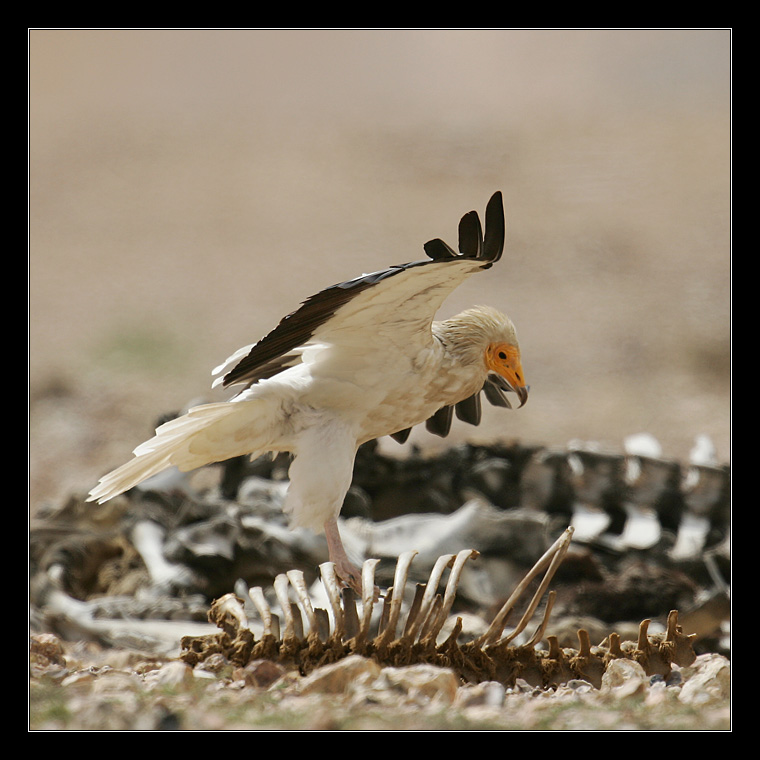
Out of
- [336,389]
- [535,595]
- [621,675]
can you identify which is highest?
[336,389]

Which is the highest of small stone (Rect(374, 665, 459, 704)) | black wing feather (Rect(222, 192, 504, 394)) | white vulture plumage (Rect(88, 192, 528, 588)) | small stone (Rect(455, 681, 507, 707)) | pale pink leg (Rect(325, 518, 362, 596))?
black wing feather (Rect(222, 192, 504, 394))

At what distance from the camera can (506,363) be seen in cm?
452

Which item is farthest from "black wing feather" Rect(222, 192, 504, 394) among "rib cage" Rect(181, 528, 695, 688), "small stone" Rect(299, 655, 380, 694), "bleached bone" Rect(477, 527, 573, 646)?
"small stone" Rect(299, 655, 380, 694)

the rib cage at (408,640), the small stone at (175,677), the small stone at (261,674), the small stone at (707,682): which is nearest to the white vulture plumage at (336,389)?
the rib cage at (408,640)

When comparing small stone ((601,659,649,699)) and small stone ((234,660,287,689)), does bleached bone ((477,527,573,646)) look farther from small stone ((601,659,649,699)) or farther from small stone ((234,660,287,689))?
small stone ((234,660,287,689))

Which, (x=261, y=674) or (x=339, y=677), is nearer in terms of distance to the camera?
(x=339, y=677)

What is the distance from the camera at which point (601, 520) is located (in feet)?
20.9

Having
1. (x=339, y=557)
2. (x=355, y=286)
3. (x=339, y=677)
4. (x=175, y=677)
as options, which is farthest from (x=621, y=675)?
(x=355, y=286)

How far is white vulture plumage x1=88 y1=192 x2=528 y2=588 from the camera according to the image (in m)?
3.97

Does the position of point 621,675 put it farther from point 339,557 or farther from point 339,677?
point 339,557

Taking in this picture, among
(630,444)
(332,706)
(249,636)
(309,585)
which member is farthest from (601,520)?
(332,706)

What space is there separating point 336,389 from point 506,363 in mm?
898

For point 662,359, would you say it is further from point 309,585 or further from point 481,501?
point 309,585

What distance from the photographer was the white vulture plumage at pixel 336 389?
3.97 meters
